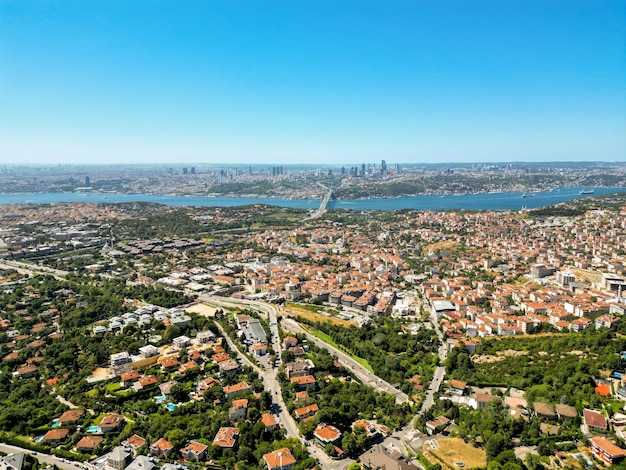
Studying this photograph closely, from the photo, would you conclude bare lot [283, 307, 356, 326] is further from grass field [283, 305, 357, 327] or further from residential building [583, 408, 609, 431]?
residential building [583, 408, 609, 431]

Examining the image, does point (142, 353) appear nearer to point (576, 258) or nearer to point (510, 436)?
point (510, 436)

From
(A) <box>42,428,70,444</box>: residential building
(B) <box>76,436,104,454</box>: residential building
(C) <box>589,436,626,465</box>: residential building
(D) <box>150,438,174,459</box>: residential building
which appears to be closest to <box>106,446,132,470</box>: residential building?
(D) <box>150,438,174,459</box>: residential building

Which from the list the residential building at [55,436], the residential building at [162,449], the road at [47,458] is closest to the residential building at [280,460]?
the residential building at [162,449]

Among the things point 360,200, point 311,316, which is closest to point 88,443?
point 311,316

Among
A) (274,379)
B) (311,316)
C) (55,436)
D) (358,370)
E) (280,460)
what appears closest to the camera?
(280,460)

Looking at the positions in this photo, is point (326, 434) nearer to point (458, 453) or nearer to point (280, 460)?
point (280, 460)

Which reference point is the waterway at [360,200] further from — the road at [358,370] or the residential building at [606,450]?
the residential building at [606,450]

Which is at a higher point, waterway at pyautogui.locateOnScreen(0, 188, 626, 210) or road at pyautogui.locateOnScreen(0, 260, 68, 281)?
waterway at pyautogui.locateOnScreen(0, 188, 626, 210)
